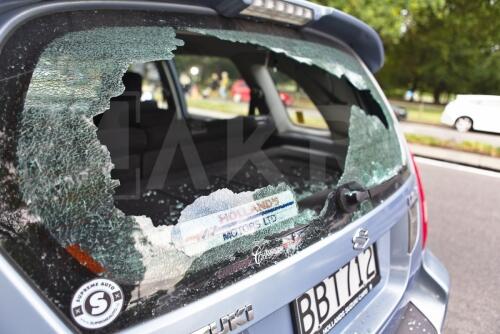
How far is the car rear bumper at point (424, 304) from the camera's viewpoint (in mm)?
1616

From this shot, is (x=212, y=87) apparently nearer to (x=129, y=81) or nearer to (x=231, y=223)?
(x=129, y=81)

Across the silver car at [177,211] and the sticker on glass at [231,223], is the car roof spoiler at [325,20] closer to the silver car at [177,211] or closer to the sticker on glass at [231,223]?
the silver car at [177,211]

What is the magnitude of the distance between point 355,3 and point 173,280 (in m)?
8.93

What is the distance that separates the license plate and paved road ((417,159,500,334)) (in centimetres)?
141

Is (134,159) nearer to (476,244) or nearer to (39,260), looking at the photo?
(39,260)

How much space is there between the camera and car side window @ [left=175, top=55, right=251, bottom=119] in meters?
3.68

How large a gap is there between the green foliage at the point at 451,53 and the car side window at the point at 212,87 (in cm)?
120

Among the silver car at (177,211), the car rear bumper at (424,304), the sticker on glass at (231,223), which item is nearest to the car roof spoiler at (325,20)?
the silver car at (177,211)

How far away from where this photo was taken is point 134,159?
2.20 meters

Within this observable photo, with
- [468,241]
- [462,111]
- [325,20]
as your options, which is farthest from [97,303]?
[468,241]

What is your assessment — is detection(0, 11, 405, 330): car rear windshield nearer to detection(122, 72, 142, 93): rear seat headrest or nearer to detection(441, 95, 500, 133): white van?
detection(122, 72, 142, 93): rear seat headrest

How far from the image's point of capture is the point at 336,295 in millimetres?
1396

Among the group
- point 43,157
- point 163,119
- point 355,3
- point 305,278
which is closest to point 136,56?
point 43,157

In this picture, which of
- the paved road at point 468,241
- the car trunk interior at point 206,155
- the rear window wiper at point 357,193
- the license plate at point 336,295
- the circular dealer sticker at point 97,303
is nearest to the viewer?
the circular dealer sticker at point 97,303
